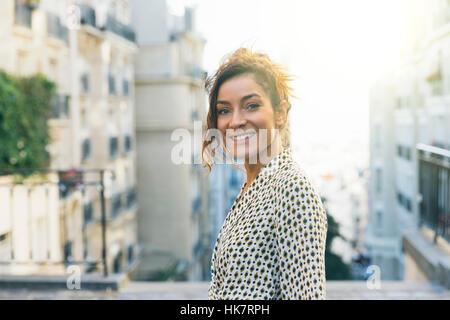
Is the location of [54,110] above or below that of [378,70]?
below

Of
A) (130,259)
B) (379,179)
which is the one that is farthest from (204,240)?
(379,179)

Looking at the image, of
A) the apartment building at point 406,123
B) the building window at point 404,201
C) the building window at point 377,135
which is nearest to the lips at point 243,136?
the apartment building at point 406,123

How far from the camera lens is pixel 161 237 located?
21.7 metres

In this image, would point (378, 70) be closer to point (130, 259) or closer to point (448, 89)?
point (448, 89)

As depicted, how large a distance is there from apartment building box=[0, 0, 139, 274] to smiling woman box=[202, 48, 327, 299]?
26.1 feet

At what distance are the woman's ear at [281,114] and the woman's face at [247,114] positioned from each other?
0.03 meters

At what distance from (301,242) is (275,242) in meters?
0.10

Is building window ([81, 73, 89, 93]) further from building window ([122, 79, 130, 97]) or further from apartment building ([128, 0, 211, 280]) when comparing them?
apartment building ([128, 0, 211, 280])

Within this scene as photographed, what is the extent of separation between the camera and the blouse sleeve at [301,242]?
1.11 meters

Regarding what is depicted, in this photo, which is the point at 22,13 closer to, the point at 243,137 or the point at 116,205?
the point at 116,205

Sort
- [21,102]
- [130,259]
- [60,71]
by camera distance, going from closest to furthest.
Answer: [21,102] < [60,71] < [130,259]
